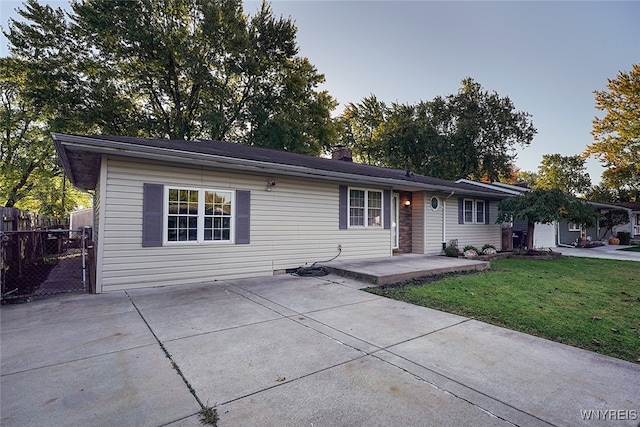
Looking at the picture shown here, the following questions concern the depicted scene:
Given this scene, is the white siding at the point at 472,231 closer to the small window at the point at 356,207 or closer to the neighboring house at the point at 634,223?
the small window at the point at 356,207

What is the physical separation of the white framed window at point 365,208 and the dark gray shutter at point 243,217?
10.7 ft

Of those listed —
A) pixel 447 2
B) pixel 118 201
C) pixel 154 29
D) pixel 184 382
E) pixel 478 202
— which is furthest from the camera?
pixel 154 29

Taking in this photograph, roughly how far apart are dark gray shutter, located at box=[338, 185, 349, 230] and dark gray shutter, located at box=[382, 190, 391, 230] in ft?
5.06

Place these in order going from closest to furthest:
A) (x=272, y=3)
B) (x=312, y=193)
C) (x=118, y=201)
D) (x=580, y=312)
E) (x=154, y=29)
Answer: (x=580, y=312) → (x=118, y=201) → (x=312, y=193) → (x=154, y=29) → (x=272, y=3)

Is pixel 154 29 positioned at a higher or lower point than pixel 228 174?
higher

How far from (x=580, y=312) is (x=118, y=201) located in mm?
7890

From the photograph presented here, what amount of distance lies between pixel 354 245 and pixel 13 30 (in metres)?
19.1

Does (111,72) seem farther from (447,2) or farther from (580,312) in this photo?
(580,312)

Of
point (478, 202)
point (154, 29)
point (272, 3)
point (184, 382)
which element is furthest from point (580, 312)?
point (272, 3)

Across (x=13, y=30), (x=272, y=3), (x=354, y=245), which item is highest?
(x=272, y=3)

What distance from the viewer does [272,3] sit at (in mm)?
18891

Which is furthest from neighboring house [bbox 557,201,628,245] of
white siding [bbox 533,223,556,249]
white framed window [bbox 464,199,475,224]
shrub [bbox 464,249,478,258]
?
shrub [bbox 464,249,478,258]

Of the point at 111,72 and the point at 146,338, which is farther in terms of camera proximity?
the point at 111,72
